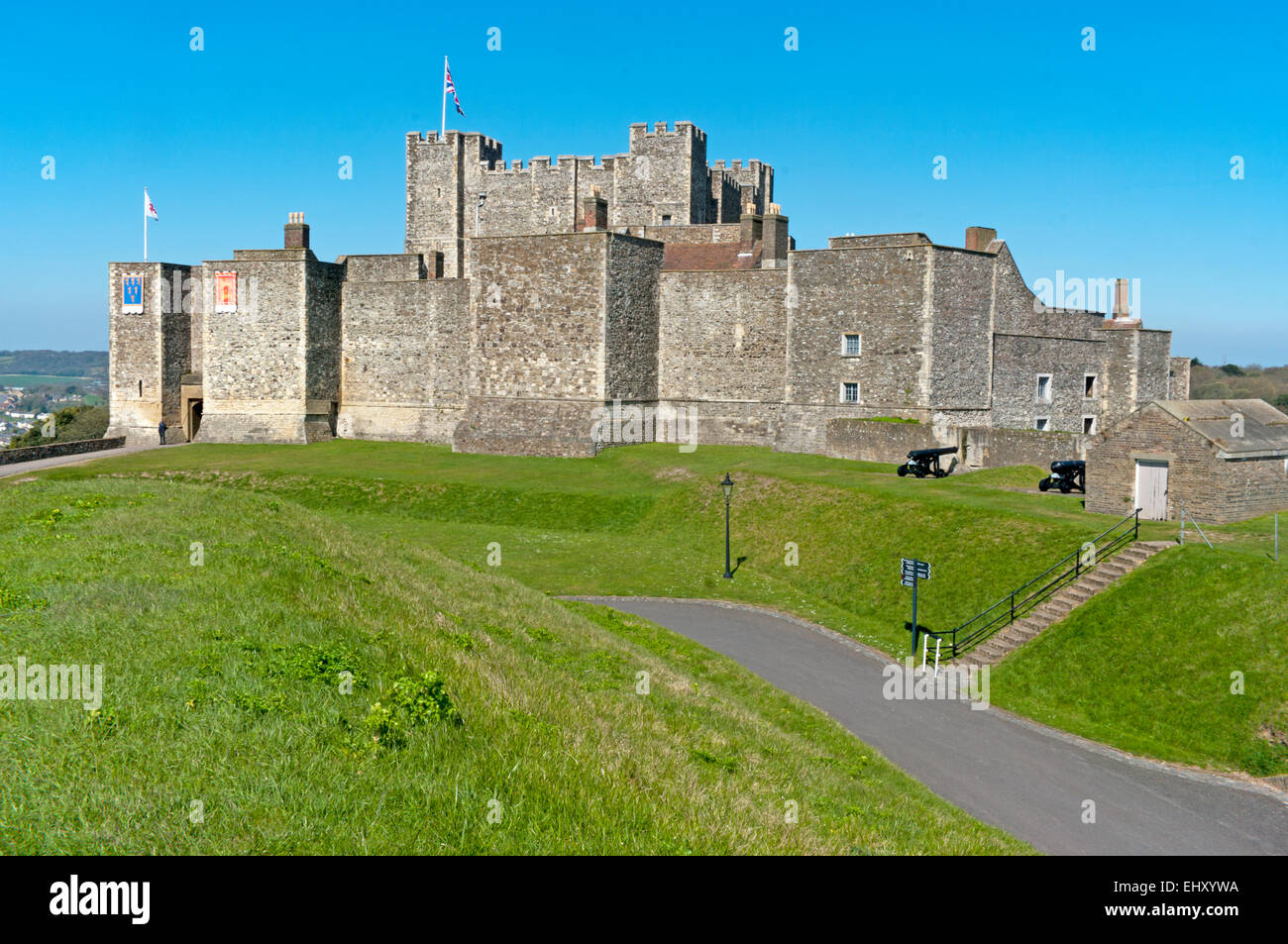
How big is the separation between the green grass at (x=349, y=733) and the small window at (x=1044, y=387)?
35.2 metres

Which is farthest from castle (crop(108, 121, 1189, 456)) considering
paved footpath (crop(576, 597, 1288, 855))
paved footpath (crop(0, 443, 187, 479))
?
paved footpath (crop(576, 597, 1288, 855))

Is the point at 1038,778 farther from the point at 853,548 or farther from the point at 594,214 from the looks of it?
the point at 594,214

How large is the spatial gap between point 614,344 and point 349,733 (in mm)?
40466

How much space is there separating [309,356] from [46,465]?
13.9m

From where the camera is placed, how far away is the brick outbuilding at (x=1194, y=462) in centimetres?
2677

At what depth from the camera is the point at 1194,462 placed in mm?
27062

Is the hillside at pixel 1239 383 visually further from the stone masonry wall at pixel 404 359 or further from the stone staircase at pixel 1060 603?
the stone staircase at pixel 1060 603

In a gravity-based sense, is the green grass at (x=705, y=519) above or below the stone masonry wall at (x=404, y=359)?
below

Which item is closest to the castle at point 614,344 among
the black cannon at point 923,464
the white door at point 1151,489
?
the black cannon at point 923,464

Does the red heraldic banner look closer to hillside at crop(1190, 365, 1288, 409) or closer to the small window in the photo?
the small window

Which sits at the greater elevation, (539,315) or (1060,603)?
(539,315)

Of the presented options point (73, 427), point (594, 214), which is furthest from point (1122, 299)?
point (73, 427)

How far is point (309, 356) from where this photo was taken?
5456cm
